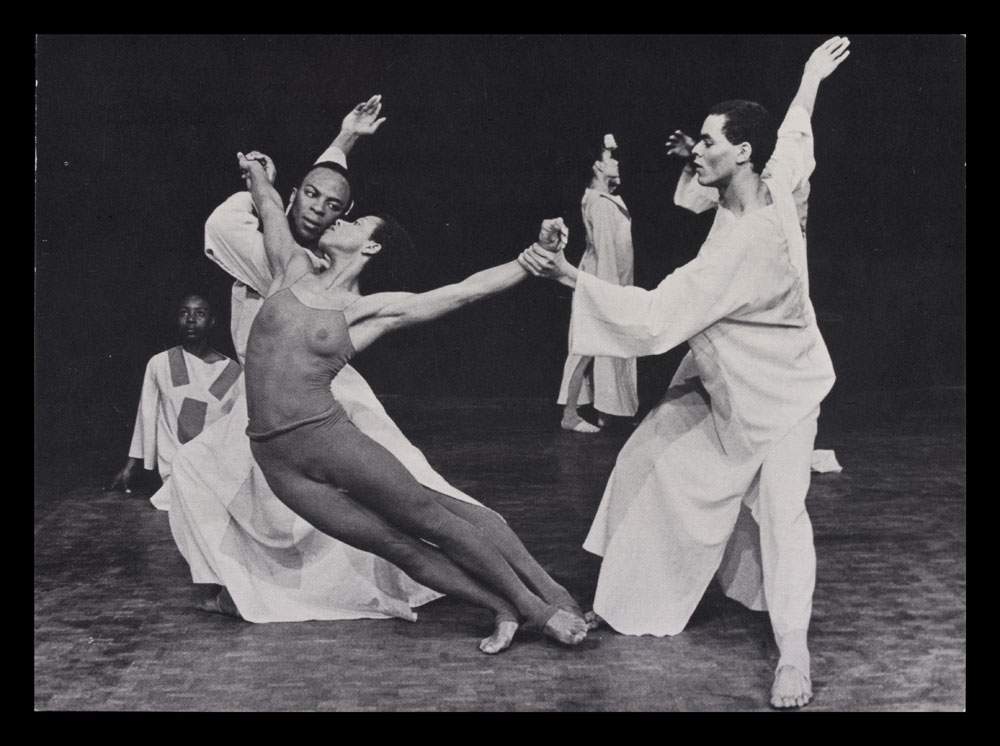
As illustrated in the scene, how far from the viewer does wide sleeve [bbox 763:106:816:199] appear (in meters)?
4.43

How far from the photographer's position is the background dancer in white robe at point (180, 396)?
20.7 ft

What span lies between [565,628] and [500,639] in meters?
0.20

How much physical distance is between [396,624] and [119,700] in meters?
0.93

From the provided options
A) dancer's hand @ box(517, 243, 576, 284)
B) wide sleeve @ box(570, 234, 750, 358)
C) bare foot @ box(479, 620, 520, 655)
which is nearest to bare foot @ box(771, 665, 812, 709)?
bare foot @ box(479, 620, 520, 655)

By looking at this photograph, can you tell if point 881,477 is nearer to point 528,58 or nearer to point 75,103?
point 528,58

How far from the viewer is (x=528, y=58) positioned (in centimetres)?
508

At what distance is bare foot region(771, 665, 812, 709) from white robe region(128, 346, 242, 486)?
3084mm

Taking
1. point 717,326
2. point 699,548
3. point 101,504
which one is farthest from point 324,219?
point 101,504

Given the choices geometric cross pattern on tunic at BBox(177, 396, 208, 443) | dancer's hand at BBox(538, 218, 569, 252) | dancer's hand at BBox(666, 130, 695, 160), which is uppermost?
dancer's hand at BBox(666, 130, 695, 160)

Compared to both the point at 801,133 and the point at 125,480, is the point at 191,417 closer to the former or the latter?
the point at 125,480

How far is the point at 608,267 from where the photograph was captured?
726 centimetres

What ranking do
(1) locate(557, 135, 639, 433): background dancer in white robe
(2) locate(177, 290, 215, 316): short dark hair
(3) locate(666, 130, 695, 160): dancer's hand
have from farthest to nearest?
(1) locate(557, 135, 639, 433): background dancer in white robe < (2) locate(177, 290, 215, 316): short dark hair < (3) locate(666, 130, 695, 160): dancer's hand

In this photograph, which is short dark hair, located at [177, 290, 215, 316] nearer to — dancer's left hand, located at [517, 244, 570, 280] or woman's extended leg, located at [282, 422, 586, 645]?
woman's extended leg, located at [282, 422, 586, 645]

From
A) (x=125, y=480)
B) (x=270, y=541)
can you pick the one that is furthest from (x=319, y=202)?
(x=125, y=480)
